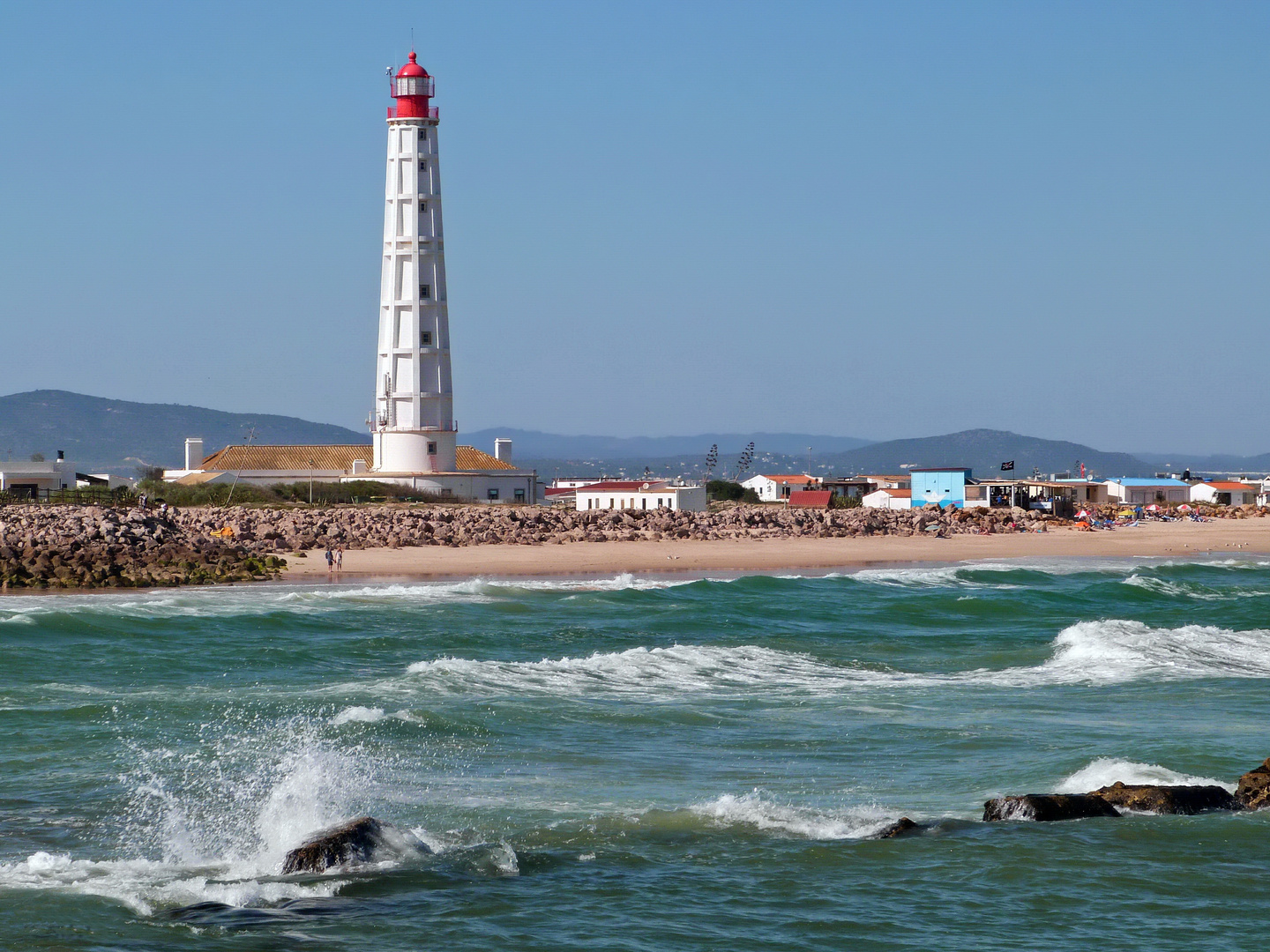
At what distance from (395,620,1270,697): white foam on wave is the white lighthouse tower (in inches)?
1194

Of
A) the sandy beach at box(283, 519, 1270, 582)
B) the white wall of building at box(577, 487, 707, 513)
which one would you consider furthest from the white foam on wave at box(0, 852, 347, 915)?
the white wall of building at box(577, 487, 707, 513)

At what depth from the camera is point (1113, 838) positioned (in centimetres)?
1040

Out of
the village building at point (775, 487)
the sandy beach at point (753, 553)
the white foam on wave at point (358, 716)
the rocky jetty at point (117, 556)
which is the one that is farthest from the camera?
the village building at point (775, 487)

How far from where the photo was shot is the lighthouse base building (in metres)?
49.2

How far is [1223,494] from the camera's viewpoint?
7662cm

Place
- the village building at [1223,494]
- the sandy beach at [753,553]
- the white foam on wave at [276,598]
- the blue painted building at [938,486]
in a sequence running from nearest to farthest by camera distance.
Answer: the white foam on wave at [276,598]
the sandy beach at [753,553]
the blue painted building at [938,486]
the village building at [1223,494]

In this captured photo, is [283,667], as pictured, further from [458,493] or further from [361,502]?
[458,493]

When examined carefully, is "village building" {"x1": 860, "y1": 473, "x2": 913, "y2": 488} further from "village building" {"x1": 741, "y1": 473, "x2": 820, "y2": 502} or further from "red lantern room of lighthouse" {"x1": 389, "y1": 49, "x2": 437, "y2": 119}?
"red lantern room of lighthouse" {"x1": 389, "y1": 49, "x2": 437, "y2": 119}

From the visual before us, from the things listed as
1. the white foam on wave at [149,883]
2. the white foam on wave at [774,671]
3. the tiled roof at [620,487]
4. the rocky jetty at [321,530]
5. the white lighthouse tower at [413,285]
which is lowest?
the white foam on wave at [149,883]

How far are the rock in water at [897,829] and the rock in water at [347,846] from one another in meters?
3.12

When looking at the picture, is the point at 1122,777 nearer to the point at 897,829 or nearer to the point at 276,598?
the point at 897,829

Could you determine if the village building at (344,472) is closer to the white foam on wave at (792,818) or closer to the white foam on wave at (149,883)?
the white foam on wave at (792,818)

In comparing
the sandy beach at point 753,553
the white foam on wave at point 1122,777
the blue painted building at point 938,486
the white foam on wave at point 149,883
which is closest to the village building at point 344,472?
the sandy beach at point 753,553

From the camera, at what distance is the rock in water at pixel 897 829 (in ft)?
34.2
